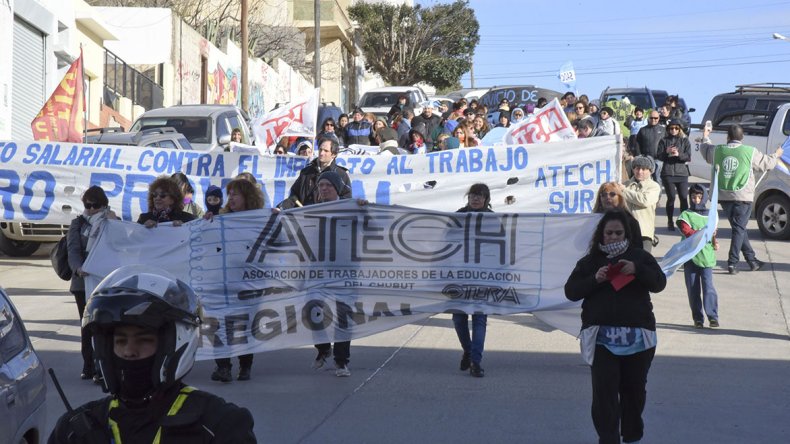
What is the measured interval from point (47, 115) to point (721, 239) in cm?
1074

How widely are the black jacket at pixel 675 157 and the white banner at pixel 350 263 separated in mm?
9155

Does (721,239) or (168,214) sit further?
(721,239)

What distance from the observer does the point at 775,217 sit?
1862 centimetres

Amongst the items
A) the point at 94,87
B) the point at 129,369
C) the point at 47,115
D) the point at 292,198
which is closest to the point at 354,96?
the point at 94,87

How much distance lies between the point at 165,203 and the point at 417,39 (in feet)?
179

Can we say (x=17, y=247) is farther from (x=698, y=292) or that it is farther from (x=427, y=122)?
(x=698, y=292)

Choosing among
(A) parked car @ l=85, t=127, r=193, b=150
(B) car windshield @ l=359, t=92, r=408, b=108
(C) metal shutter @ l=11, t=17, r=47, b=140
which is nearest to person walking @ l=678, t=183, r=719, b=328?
(A) parked car @ l=85, t=127, r=193, b=150

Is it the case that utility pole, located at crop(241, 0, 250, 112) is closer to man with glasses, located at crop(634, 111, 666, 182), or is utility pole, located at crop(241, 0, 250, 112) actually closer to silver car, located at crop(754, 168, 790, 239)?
man with glasses, located at crop(634, 111, 666, 182)

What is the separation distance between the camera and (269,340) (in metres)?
9.34

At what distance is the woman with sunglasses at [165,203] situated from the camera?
9.80 meters

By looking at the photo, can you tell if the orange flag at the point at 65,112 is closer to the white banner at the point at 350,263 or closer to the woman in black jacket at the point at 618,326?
the white banner at the point at 350,263

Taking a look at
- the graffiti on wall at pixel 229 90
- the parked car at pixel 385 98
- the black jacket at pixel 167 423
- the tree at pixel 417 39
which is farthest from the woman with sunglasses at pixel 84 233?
the tree at pixel 417 39

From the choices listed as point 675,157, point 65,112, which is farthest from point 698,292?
point 65,112

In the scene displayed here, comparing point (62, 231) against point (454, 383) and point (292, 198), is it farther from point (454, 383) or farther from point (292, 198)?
point (454, 383)
